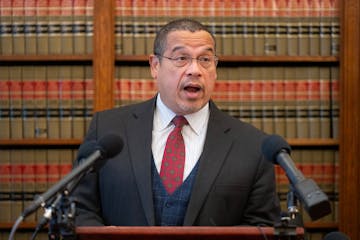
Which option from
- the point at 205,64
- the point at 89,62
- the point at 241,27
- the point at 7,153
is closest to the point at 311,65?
the point at 241,27

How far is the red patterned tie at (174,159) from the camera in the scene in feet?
7.05

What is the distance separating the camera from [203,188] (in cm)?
212

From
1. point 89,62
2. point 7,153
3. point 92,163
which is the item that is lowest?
point 7,153

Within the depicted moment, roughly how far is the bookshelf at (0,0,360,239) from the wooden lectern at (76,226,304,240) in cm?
181

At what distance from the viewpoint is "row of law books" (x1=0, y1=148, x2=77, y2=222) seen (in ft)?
10.9

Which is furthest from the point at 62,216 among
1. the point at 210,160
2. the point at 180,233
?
the point at 210,160

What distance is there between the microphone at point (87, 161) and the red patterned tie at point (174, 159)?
53 centimetres

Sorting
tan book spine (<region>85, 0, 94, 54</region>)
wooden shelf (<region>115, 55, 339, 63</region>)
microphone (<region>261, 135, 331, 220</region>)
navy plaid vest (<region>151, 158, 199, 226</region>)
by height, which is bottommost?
navy plaid vest (<region>151, 158, 199, 226</region>)

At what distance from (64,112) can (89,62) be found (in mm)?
265

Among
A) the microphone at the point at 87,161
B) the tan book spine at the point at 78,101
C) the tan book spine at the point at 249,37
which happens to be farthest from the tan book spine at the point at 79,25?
the microphone at the point at 87,161

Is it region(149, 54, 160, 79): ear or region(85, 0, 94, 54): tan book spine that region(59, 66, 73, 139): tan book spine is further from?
region(149, 54, 160, 79): ear

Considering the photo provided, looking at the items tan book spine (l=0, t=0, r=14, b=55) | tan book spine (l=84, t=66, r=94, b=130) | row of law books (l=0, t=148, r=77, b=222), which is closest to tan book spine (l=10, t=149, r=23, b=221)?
row of law books (l=0, t=148, r=77, b=222)

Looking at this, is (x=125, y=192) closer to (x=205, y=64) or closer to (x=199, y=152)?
(x=199, y=152)

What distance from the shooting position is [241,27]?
3.32 m
